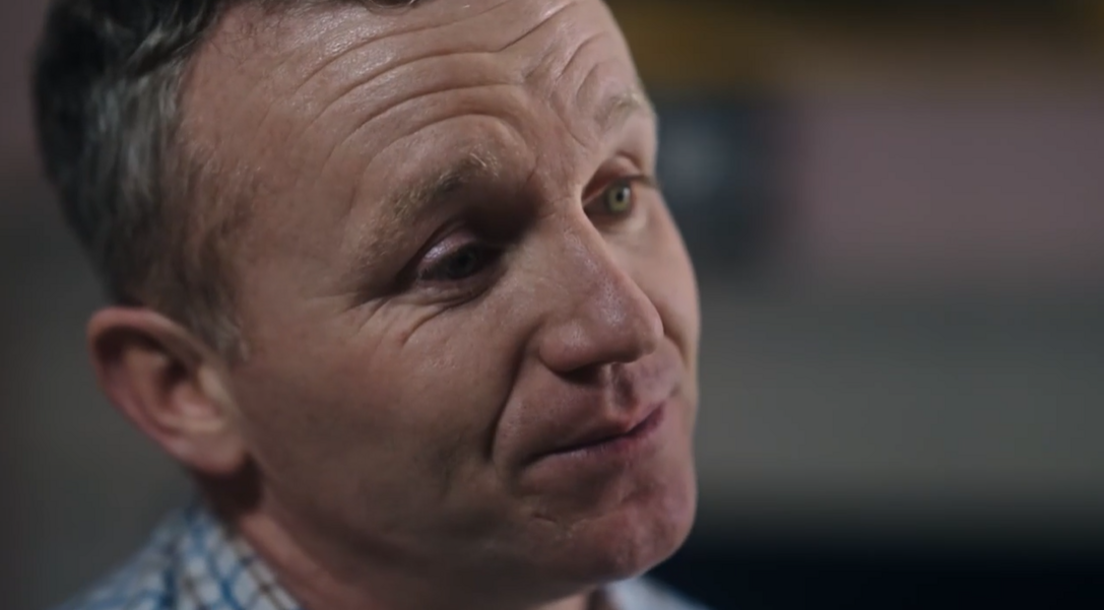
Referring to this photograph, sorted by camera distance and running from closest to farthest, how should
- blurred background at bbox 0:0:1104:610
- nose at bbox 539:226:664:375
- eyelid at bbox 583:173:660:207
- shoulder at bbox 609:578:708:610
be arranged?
1. nose at bbox 539:226:664:375
2. eyelid at bbox 583:173:660:207
3. shoulder at bbox 609:578:708:610
4. blurred background at bbox 0:0:1104:610

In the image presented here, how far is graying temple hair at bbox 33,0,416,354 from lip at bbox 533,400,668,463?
0.25 metres

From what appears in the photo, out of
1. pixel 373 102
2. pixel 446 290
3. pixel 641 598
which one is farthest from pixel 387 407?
pixel 641 598

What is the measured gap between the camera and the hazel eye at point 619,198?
90cm

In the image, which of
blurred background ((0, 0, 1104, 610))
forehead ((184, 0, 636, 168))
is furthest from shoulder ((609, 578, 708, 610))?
blurred background ((0, 0, 1104, 610))

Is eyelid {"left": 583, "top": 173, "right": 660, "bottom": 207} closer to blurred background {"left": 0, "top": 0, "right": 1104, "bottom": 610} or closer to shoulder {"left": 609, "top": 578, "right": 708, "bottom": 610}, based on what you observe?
shoulder {"left": 609, "top": 578, "right": 708, "bottom": 610}

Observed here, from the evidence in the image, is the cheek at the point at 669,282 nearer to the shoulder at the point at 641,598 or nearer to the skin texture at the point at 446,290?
the skin texture at the point at 446,290

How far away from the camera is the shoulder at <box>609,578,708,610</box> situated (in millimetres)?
1072

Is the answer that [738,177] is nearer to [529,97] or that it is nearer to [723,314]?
[723,314]

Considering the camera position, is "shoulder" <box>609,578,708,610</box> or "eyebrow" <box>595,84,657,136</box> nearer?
"eyebrow" <box>595,84,657,136</box>

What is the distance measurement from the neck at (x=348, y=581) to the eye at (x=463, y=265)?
0.67 ft

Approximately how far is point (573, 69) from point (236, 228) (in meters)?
0.25

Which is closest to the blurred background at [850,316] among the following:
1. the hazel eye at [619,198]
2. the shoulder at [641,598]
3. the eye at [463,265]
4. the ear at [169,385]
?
the shoulder at [641,598]

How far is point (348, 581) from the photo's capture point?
90 cm

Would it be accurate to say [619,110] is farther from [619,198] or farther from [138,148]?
[138,148]
